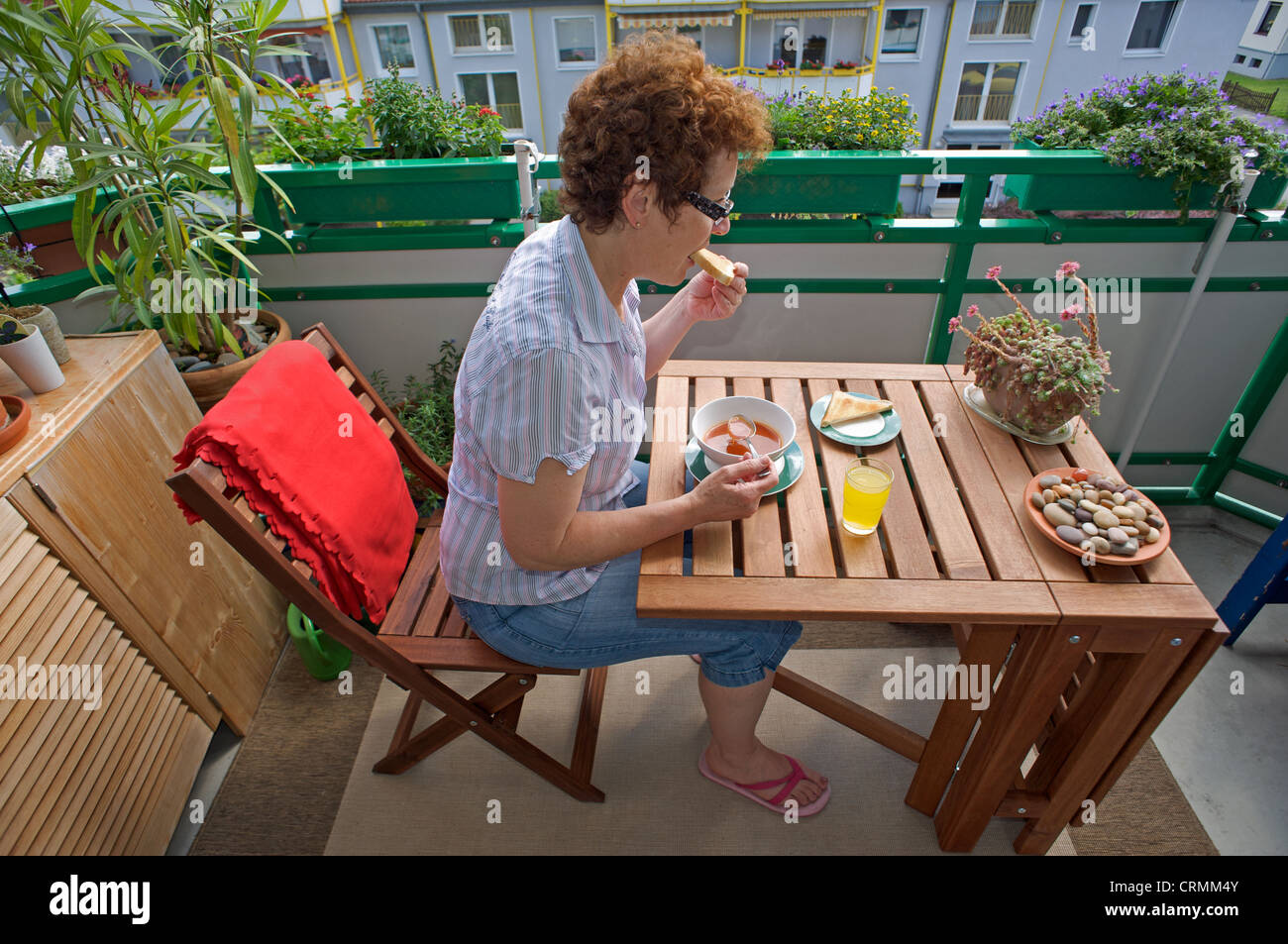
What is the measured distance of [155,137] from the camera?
5.38 ft

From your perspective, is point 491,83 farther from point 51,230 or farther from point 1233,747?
point 1233,747

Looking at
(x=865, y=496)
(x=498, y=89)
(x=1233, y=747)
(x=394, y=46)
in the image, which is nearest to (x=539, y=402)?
(x=865, y=496)

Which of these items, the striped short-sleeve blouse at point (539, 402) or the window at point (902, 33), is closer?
the striped short-sleeve blouse at point (539, 402)

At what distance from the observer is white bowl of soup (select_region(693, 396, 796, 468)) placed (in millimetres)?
1323

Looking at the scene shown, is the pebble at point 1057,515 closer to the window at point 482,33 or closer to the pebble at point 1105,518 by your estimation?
the pebble at point 1105,518

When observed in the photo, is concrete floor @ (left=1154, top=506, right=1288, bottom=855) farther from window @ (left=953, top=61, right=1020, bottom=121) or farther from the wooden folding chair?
window @ (left=953, top=61, right=1020, bottom=121)

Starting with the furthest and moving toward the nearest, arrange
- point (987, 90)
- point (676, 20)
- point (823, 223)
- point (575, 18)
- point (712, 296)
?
point (575, 18), point (676, 20), point (987, 90), point (823, 223), point (712, 296)

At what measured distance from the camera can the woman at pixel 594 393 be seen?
1018 millimetres

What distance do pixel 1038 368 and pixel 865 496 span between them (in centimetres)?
48

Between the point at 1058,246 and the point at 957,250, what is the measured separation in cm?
31

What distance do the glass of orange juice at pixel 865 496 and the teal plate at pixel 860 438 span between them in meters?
0.17

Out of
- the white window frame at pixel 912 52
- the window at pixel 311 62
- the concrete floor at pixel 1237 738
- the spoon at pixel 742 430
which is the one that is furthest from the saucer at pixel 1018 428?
the window at pixel 311 62

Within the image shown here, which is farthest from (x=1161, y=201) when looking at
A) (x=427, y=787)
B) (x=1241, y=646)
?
(x=427, y=787)
